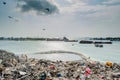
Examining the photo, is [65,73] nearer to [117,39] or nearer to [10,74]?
[10,74]

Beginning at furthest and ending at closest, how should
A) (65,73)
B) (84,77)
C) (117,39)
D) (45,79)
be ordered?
(117,39) < (65,73) < (84,77) < (45,79)

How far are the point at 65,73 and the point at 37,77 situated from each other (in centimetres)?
221

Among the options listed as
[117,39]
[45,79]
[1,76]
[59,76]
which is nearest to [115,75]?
[59,76]

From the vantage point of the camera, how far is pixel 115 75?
43.0 feet

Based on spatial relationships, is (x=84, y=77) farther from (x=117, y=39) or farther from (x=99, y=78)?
(x=117, y=39)

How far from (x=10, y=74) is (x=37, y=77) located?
1598mm

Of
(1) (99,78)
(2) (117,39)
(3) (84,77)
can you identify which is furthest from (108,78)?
(2) (117,39)

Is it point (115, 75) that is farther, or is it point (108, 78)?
point (115, 75)

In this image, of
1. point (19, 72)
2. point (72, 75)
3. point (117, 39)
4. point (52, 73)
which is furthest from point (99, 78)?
point (117, 39)

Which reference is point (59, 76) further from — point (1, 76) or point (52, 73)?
point (1, 76)

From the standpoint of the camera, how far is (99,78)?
12.0m

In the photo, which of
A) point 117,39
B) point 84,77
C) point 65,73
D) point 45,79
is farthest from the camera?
point 117,39

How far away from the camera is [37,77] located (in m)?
11.1

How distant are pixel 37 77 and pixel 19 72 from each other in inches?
46.6
